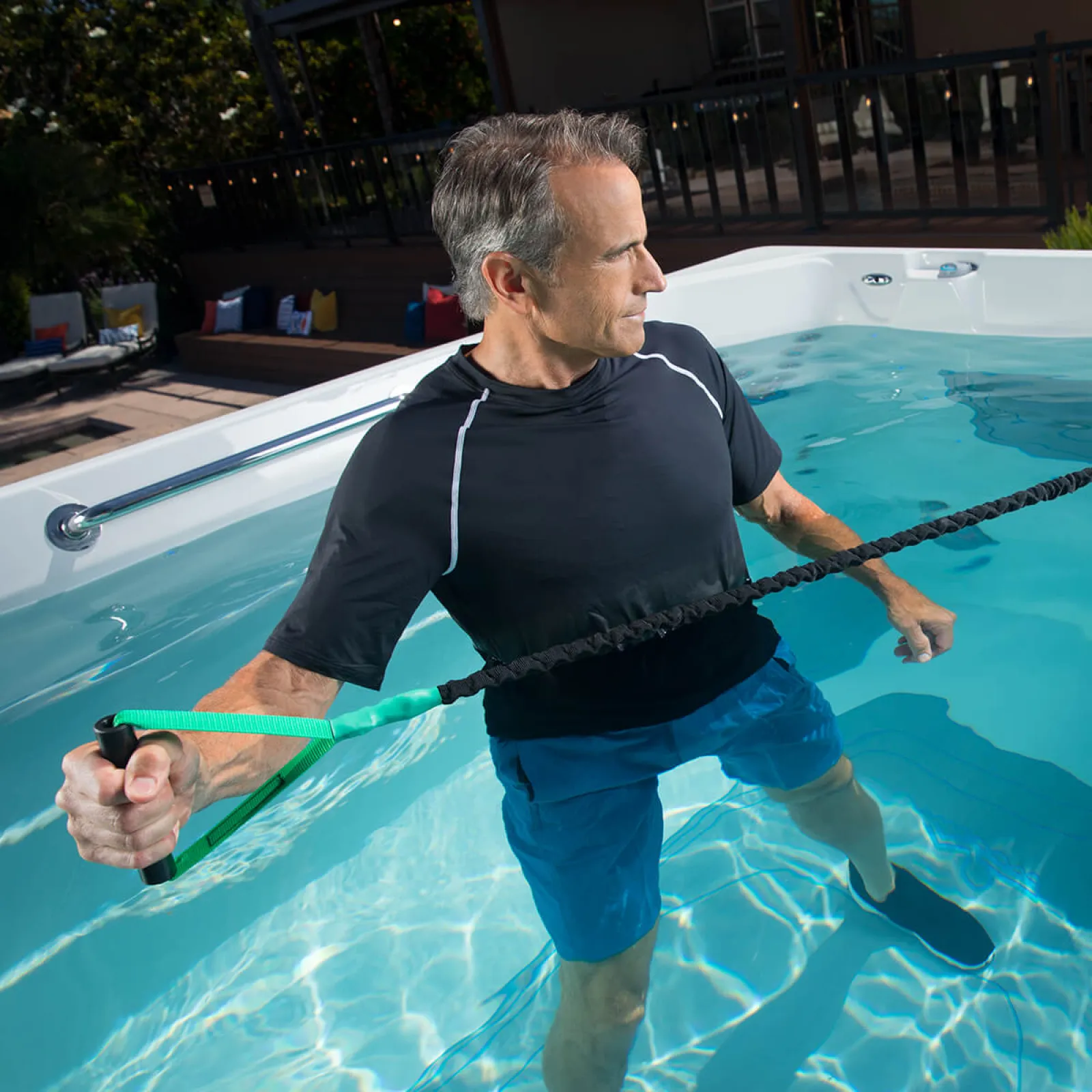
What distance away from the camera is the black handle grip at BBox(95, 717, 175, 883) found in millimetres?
952

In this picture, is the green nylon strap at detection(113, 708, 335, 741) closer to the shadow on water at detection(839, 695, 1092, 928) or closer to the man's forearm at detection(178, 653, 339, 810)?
the man's forearm at detection(178, 653, 339, 810)

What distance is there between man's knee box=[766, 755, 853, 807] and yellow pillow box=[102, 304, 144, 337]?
10.0 metres

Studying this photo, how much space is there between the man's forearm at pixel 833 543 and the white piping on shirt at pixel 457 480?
604 mm

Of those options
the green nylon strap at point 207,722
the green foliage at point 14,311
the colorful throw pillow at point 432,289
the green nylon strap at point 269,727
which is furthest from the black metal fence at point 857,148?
the green nylon strap at point 207,722

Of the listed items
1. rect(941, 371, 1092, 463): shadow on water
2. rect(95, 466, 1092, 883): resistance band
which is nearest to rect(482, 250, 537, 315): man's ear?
rect(95, 466, 1092, 883): resistance band

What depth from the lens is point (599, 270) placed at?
1.35 metres

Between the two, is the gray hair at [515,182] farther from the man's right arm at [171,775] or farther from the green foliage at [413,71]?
the green foliage at [413,71]

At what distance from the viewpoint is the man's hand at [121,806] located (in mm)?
958

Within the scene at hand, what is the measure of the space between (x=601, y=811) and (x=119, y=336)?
394 inches

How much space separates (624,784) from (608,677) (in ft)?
0.48

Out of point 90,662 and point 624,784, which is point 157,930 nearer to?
point 90,662

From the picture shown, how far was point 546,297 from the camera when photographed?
1371 millimetres

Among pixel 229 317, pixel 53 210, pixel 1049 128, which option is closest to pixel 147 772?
pixel 1049 128

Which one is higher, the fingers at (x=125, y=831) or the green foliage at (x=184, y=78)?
the green foliage at (x=184, y=78)
